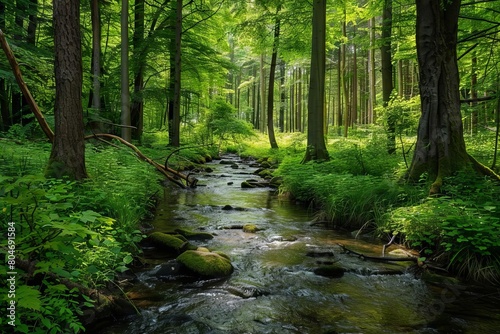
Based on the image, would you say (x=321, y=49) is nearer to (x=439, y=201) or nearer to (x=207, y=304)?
(x=439, y=201)

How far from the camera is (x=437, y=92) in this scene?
691 cm

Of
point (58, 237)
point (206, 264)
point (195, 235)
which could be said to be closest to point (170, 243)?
point (195, 235)

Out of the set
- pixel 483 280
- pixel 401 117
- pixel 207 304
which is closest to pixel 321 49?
pixel 401 117

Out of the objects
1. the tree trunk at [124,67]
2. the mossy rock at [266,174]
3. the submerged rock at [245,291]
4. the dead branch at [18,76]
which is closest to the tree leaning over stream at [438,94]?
the submerged rock at [245,291]

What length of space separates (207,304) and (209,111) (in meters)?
21.1

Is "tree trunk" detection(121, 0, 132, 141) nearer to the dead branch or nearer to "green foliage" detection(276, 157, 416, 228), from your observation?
the dead branch

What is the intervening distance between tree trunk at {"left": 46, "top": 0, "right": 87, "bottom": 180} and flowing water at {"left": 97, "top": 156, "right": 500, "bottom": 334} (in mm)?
2172

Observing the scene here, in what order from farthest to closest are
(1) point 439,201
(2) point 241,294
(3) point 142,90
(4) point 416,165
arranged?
(3) point 142,90 → (4) point 416,165 → (1) point 439,201 → (2) point 241,294

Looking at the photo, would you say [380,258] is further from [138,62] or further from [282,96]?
[282,96]

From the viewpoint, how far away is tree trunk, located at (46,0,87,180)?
5055 millimetres

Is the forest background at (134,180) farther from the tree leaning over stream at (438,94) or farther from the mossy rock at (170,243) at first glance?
the mossy rock at (170,243)

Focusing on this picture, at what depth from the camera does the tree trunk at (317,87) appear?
39.6ft

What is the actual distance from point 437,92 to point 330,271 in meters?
4.53

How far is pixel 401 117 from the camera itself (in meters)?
8.35
